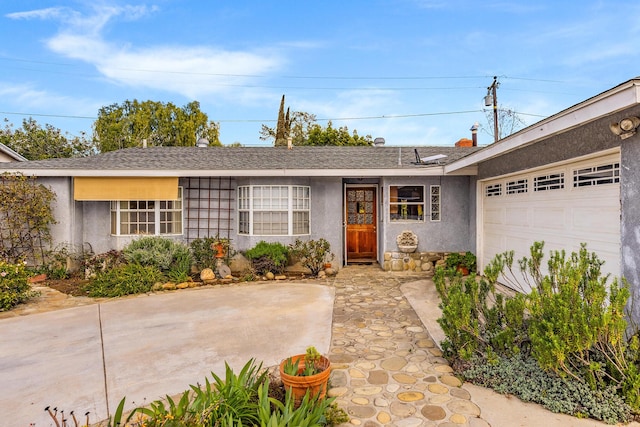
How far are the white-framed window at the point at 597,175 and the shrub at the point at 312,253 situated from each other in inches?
224

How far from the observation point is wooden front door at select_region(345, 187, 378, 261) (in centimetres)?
1084

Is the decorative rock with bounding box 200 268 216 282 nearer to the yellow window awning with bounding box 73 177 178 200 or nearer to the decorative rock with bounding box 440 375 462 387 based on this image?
the yellow window awning with bounding box 73 177 178 200

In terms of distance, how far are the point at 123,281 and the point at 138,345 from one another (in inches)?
142

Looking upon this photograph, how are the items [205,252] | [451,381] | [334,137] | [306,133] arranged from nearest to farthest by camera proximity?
1. [451,381]
2. [205,252]
3. [334,137]
4. [306,133]

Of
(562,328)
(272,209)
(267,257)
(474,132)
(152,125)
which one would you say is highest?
(152,125)

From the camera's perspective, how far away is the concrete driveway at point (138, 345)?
346 centimetres

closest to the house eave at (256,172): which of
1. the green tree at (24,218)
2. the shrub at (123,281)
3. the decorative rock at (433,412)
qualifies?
the green tree at (24,218)

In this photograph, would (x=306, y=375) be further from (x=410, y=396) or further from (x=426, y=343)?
(x=426, y=343)

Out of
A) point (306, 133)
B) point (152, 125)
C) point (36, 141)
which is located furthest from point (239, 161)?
point (36, 141)

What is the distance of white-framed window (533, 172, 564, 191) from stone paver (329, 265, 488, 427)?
3.22m

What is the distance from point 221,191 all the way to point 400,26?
8200 millimetres

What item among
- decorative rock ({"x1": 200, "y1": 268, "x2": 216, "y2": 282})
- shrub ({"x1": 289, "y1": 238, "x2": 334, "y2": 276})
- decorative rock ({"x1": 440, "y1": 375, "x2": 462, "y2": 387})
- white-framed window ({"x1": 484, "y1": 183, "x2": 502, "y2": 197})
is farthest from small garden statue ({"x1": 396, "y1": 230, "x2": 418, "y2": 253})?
decorative rock ({"x1": 440, "y1": 375, "x2": 462, "y2": 387})

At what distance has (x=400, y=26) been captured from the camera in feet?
37.8

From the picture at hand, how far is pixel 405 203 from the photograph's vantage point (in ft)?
31.6
